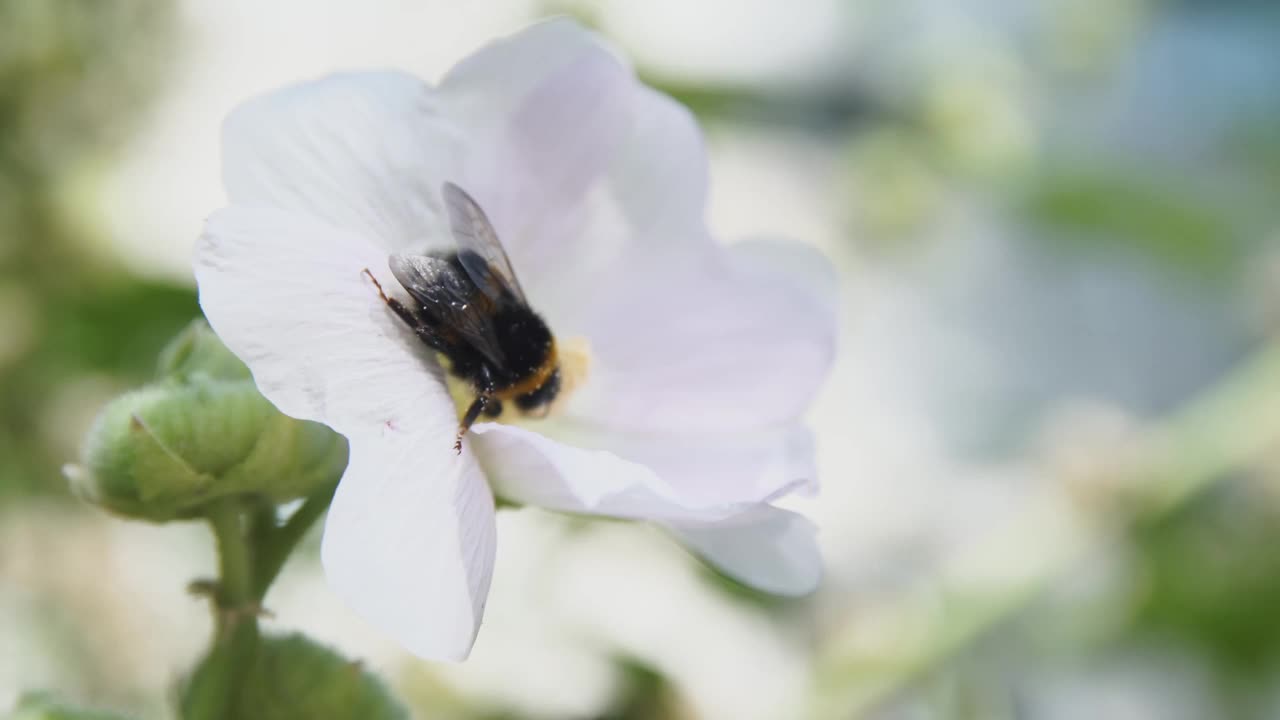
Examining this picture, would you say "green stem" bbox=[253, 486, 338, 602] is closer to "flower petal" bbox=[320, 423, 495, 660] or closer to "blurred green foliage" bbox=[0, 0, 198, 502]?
"flower petal" bbox=[320, 423, 495, 660]

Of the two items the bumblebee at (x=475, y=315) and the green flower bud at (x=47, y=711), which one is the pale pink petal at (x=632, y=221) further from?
the green flower bud at (x=47, y=711)

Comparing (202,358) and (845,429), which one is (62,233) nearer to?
(202,358)

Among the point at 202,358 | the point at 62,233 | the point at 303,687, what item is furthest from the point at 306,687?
the point at 62,233

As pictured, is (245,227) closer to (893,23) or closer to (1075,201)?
(1075,201)

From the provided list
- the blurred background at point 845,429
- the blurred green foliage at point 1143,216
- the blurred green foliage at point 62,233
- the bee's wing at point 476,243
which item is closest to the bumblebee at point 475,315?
the bee's wing at point 476,243

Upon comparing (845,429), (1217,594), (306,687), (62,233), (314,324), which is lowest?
(845,429)

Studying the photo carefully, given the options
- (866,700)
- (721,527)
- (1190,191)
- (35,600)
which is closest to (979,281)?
(1190,191)
